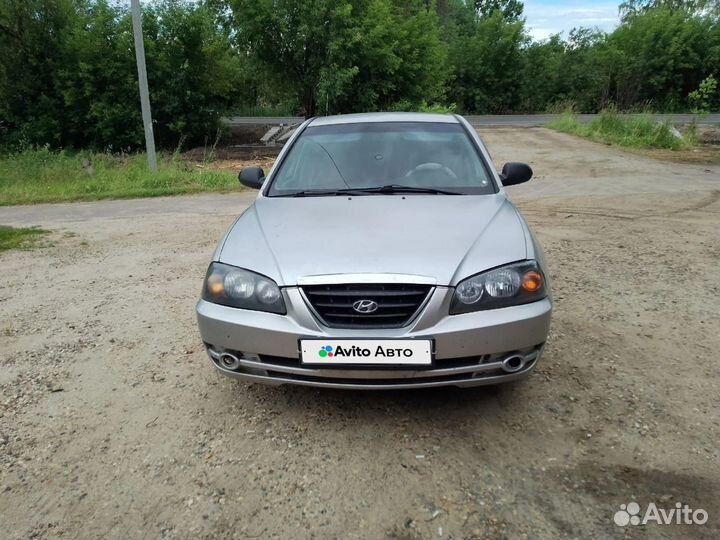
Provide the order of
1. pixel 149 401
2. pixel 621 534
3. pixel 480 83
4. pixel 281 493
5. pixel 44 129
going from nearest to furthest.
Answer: pixel 621 534 → pixel 281 493 → pixel 149 401 → pixel 44 129 → pixel 480 83

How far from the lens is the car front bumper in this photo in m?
2.51

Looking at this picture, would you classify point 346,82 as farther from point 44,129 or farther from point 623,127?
point 44,129

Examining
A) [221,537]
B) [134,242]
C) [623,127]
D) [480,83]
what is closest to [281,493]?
[221,537]

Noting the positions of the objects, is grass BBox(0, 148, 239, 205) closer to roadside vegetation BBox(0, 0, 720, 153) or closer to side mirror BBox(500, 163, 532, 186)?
roadside vegetation BBox(0, 0, 720, 153)

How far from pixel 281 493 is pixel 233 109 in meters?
18.4

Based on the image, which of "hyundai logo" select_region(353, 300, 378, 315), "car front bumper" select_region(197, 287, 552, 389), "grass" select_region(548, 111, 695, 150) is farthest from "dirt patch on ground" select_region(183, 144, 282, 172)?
"hyundai logo" select_region(353, 300, 378, 315)

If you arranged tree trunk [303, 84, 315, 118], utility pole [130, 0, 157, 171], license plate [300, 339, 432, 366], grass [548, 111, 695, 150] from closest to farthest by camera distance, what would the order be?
license plate [300, 339, 432, 366]
utility pole [130, 0, 157, 171]
grass [548, 111, 695, 150]
tree trunk [303, 84, 315, 118]

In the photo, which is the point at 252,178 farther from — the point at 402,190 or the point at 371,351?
the point at 371,351

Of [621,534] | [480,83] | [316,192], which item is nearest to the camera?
[621,534]

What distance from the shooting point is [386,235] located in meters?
2.87

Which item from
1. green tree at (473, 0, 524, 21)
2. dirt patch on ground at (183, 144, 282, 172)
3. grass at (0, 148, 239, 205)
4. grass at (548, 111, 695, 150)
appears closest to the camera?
grass at (0, 148, 239, 205)

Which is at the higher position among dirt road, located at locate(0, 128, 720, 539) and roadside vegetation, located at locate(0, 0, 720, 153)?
roadside vegetation, located at locate(0, 0, 720, 153)

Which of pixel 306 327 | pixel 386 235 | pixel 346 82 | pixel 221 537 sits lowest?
pixel 221 537

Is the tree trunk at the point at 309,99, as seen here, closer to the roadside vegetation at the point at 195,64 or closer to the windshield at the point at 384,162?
the roadside vegetation at the point at 195,64
